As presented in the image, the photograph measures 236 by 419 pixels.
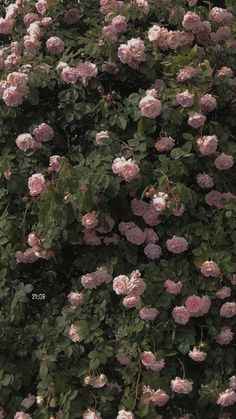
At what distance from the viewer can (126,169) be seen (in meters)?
2.57

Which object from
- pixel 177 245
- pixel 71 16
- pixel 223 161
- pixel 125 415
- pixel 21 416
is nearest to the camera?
pixel 125 415

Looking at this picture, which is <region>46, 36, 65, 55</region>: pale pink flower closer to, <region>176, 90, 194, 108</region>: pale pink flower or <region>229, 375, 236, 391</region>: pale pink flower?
<region>176, 90, 194, 108</region>: pale pink flower

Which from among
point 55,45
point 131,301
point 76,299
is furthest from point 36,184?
point 55,45

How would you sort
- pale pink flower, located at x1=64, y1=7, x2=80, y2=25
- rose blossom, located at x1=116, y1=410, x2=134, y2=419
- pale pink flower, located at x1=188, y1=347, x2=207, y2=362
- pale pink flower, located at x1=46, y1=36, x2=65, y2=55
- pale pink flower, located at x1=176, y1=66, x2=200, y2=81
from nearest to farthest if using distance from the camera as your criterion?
rose blossom, located at x1=116, y1=410, x2=134, y2=419, pale pink flower, located at x1=188, y1=347, x2=207, y2=362, pale pink flower, located at x1=176, y1=66, x2=200, y2=81, pale pink flower, located at x1=46, y1=36, x2=65, y2=55, pale pink flower, located at x1=64, y1=7, x2=80, y2=25

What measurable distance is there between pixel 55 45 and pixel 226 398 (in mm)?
1603

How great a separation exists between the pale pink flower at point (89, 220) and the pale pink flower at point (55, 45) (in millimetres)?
802

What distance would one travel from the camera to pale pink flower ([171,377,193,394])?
8.21 ft

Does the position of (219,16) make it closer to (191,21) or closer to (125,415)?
(191,21)

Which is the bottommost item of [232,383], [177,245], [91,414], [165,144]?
[232,383]

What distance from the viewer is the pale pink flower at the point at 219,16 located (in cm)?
305

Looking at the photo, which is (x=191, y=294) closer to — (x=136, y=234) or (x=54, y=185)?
(x=136, y=234)

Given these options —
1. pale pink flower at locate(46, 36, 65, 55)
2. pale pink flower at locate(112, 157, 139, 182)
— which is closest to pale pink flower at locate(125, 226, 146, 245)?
pale pink flower at locate(112, 157, 139, 182)

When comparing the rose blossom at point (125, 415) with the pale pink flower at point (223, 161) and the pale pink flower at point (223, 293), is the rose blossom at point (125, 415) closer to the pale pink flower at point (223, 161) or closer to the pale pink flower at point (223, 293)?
the pale pink flower at point (223, 293)

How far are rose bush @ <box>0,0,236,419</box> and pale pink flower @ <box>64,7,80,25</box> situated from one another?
8 centimetres
